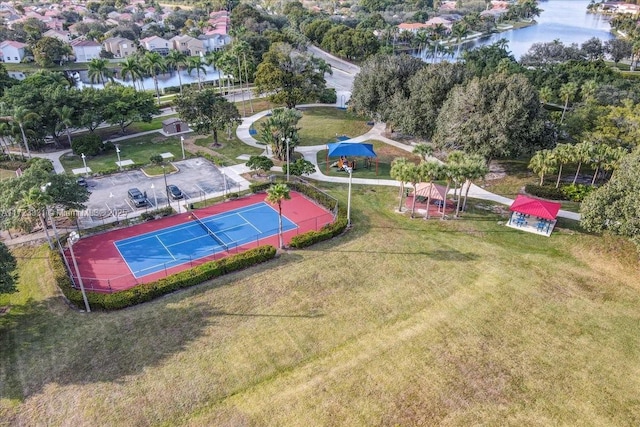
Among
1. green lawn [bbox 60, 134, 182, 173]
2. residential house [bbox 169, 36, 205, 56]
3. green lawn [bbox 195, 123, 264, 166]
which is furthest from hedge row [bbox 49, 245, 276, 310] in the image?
residential house [bbox 169, 36, 205, 56]

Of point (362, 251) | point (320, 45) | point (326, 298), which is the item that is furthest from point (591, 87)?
point (320, 45)

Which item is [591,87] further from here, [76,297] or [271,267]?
[76,297]

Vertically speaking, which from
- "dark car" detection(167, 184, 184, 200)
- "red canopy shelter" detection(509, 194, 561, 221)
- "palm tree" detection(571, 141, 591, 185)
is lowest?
"dark car" detection(167, 184, 184, 200)

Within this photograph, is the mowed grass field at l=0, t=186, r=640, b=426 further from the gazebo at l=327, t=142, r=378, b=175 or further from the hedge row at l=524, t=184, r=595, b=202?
the gazebo at l=327, t=142, r=378, b=175

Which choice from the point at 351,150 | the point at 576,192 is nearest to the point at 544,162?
the point at 576,192

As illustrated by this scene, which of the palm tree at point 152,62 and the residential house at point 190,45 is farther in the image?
the residential house at point 190,45

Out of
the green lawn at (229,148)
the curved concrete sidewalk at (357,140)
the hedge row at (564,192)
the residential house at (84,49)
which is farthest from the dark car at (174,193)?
the residential house at (84,49)

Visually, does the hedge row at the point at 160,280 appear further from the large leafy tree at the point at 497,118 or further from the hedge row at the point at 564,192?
the hedge row at the point at 564,192
